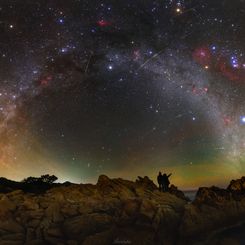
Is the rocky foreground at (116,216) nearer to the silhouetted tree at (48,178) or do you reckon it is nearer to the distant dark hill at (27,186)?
the distant dark hill at (27,186)

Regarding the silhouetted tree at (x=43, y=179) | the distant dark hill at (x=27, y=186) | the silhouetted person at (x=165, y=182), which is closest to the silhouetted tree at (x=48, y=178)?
the silhouetted tree at (x=43, y=179)

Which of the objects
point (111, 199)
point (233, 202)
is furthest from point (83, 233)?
point (233, 202)

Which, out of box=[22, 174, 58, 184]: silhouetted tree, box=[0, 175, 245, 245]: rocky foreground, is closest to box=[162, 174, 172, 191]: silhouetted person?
box=[0, 175, 245, 245]: rocky foreground

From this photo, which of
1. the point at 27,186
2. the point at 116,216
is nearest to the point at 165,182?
the point at 116,216

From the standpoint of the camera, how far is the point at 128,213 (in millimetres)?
40156

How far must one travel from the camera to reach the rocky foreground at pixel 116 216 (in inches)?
1425

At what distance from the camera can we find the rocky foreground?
36.2 meters

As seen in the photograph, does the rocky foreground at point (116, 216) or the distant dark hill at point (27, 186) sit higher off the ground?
the distant dark hill at point (27, 186)

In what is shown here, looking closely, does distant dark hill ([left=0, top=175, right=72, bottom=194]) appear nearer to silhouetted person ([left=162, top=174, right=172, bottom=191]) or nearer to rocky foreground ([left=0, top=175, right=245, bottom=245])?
rocky foreground ([left=0, top=175, right=245, bottom=245])

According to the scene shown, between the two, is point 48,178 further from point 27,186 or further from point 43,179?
point 27,186

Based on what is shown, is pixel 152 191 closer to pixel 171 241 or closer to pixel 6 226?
pixel 171 241

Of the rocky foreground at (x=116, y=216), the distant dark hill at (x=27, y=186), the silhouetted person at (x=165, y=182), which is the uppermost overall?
the silhouetted person at (x=165, y=182)

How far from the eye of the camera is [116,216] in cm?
3972

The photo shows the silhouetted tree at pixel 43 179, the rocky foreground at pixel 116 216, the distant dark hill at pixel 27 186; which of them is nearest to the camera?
the rocky foreground at pixel 116 216
